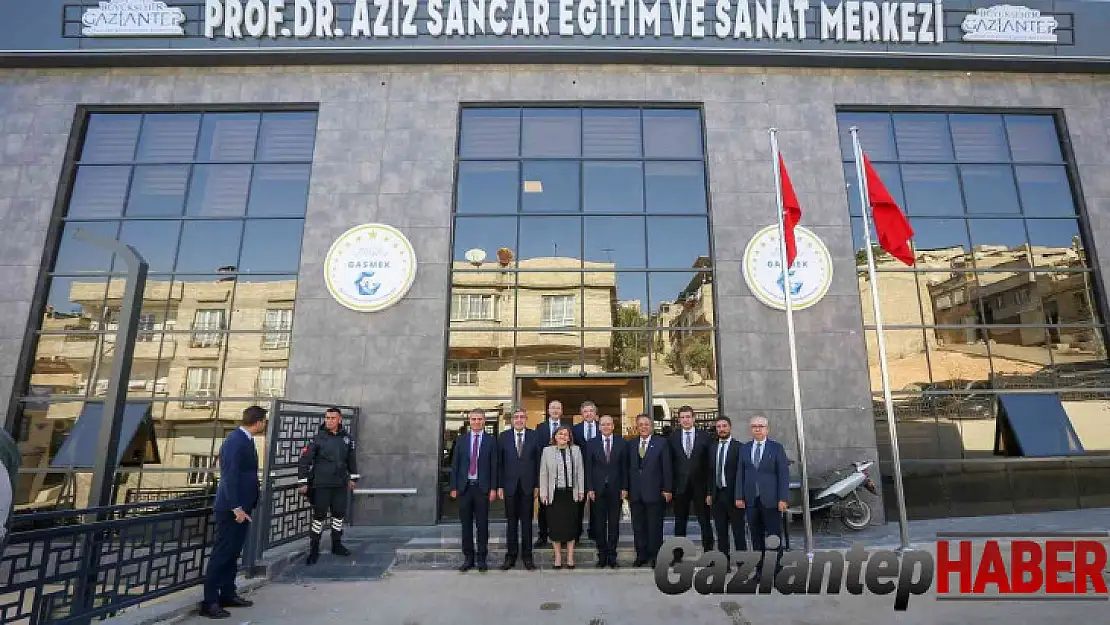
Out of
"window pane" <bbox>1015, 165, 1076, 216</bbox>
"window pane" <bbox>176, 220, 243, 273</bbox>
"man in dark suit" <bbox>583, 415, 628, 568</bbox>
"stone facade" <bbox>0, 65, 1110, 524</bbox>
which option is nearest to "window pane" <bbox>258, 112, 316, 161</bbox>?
"stone facade" <bbox>0, 65, 1110, 524</bbox>

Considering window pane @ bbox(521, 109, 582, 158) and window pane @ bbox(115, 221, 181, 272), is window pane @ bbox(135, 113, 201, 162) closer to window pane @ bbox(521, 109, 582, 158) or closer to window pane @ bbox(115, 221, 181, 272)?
window pane @ bbox(115, 221, 181, 272)

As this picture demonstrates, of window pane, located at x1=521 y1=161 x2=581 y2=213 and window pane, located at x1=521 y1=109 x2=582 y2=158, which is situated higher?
window pane, located at x1=521 y1=109 x2=582 y2=158

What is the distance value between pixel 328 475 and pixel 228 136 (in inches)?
353

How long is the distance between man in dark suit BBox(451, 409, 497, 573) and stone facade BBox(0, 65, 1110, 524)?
11.2ft

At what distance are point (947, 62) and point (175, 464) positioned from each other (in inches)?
729

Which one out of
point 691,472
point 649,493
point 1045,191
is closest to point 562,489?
point 649,493

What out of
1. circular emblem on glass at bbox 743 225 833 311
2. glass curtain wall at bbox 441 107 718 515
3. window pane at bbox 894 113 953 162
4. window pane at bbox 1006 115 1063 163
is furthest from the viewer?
window pane at bbox 1006 115 1063 163

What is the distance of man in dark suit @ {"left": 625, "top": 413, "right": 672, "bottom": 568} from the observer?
776cm

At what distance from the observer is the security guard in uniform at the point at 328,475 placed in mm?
8039

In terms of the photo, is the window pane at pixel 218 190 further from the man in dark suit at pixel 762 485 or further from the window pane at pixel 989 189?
the window pane at pixel 989 189

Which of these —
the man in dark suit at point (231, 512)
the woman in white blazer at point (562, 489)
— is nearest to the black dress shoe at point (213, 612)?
the man in dark suit at point (231, 512)

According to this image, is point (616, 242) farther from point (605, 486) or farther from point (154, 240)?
point (154, 240)

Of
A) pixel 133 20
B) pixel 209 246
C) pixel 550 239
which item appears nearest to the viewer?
pixel 209 246

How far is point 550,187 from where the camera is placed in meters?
12.7
